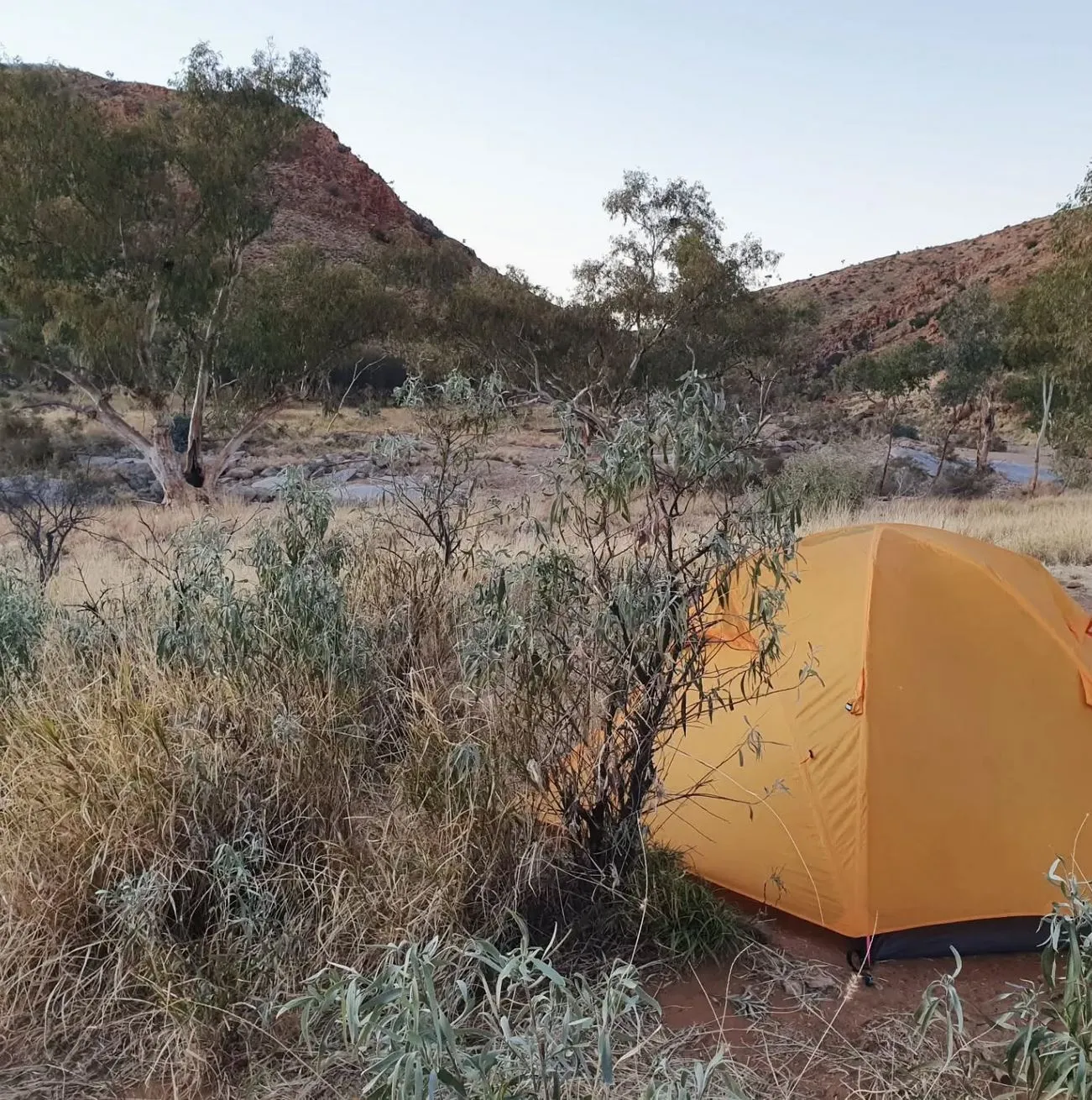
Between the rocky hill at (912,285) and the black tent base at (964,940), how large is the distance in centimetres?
4927

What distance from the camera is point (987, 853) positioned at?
3.10 metres

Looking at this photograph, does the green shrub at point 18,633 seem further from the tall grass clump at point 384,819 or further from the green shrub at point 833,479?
the green shrub at point 833,479

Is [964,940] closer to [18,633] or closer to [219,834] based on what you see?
[219,834]

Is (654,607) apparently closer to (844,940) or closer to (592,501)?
(592,501)

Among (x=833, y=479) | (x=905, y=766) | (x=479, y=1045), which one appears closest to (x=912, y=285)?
(x=833, y=479)

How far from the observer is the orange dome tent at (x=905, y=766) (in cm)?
306

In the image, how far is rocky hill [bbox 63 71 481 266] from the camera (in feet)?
164

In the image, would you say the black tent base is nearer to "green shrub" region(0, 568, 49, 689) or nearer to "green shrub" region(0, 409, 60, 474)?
"green shrub" region(0, 568, 49, 689)

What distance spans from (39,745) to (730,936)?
247 cm

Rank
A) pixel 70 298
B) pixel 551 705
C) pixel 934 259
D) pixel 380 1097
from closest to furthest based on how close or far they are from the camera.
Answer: pixel 380 1097 < pixel 551 705 < pixel 70 298 < pixel 934 259

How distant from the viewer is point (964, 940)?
10.0ft

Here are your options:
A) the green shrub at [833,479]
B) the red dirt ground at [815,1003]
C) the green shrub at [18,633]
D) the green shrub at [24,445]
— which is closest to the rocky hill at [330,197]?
the green shrub at [24,445]

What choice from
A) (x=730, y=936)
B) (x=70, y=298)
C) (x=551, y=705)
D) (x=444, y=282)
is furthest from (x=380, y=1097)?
(x=444, y=282)

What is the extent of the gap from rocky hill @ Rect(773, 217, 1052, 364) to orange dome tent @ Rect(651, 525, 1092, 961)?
159 ft
